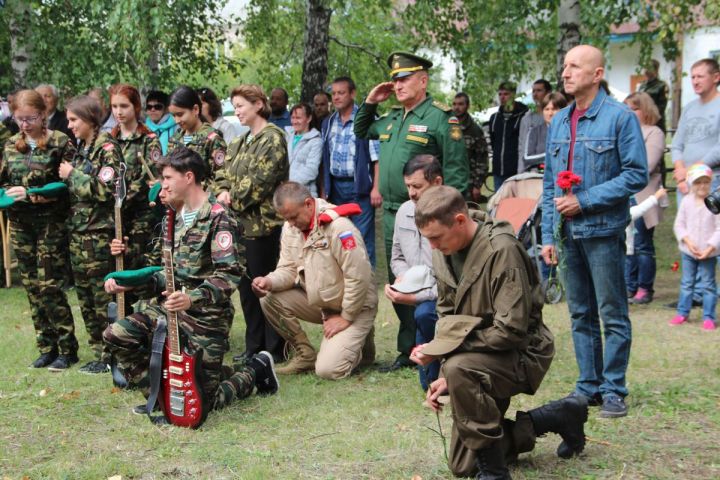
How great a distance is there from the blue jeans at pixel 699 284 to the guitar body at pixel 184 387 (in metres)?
4.32

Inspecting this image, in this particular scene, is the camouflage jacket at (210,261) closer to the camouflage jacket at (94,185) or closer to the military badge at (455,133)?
the camouflage jacket at (94,185)

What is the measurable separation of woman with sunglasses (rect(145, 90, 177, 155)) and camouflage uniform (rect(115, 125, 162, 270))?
94 cm

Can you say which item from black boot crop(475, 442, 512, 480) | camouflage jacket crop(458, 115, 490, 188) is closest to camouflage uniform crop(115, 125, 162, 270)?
black boot crop(475, 442, 512, 480)

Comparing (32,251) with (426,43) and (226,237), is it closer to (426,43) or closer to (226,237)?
(226,237)

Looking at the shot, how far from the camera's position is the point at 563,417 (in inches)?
166

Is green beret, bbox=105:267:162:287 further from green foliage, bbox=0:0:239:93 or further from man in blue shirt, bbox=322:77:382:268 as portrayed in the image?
green foliage, bbox=0:0:239:93

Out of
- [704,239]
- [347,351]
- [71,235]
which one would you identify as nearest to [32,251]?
[71,235]

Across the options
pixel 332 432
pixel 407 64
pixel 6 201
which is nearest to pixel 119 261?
pixel 6 201

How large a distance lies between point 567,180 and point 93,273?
3.46 m

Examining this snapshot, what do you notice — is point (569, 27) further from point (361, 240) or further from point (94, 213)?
point (94, 213)

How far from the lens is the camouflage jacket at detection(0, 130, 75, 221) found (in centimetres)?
639

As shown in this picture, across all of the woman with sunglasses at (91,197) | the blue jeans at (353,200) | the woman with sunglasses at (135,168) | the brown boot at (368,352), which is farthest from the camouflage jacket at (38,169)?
the blue jeans at (353,200)

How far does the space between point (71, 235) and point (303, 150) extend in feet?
9.73

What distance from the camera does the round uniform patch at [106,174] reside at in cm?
614
